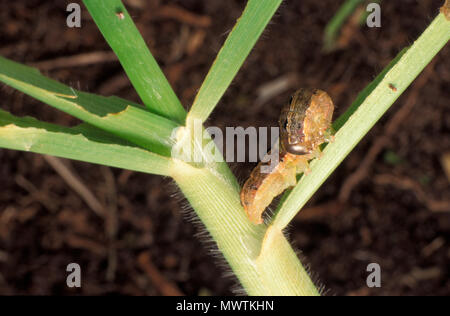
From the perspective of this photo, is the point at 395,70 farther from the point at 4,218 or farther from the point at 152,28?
the point at 4,218

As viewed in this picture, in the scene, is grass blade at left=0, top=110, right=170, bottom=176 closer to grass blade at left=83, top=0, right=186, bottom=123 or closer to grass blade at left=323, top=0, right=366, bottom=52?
grass blade at left=83, top=0, right=186, bottom=123

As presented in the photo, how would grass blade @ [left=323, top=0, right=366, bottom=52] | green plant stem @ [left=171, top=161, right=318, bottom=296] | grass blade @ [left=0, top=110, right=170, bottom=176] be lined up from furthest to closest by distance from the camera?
grass blade @ [left=323, top=0, right=366, bottom=52]
green plant stem @ [left=171, top=161, right=318, bottom=296]
grass blade @ [left=0, top=110, right=170, bottom=176]

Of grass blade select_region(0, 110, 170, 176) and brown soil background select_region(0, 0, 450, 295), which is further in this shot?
brown soil background select_region(0, 0, 450, 295)

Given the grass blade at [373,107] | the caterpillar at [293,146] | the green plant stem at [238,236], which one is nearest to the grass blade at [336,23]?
the caterpillar at [293,146]

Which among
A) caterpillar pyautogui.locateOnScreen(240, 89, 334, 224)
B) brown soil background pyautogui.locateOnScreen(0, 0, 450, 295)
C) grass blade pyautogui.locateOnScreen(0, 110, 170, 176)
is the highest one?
brown soil background pyautogui.locateOnScreen(0, 0, 450, 295)

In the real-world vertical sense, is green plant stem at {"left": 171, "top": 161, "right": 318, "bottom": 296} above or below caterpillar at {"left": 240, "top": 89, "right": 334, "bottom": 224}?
below

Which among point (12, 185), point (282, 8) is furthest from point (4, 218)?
point (282, 8)

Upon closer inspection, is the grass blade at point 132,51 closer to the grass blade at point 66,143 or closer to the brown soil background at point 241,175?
the grass blade at point 66,143

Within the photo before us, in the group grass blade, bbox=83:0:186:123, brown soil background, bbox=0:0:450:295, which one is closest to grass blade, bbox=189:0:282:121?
grass blade, bbox=83:0:186:123
